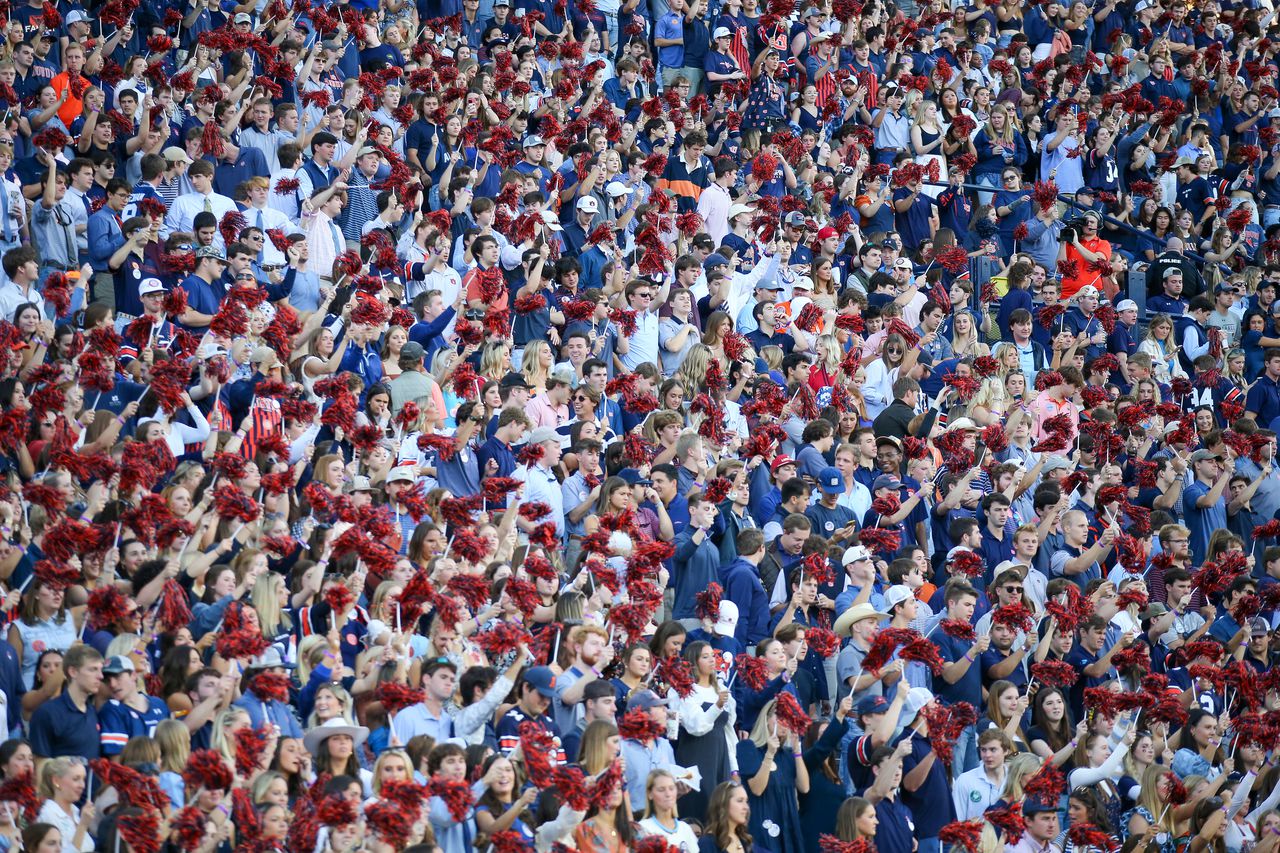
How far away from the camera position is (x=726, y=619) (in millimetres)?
11641

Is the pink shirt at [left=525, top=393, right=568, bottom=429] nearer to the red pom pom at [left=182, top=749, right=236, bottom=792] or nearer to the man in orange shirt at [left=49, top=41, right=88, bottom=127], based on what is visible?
the man in orange shirt at [left=49, top=41, right=88, bottom=127]

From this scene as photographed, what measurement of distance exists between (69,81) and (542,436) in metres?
5.10

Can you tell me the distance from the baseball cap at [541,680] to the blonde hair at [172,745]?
5.92 ft

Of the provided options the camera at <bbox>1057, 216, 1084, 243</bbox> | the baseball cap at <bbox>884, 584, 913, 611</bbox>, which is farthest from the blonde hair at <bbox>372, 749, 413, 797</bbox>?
the camera at <bbox>1057, 216, 1084, 243</bbox>

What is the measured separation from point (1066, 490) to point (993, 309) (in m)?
3.49

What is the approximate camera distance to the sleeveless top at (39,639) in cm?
1012

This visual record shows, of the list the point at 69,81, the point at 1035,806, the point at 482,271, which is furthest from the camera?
the point at 69,81

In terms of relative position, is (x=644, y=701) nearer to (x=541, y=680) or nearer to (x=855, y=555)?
(x=541, y=680)

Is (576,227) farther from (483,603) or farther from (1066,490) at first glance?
(483,603)

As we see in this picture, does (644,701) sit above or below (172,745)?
above

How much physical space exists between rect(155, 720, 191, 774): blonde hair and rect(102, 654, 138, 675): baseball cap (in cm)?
43

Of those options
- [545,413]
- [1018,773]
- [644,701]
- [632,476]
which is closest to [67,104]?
[545,413]

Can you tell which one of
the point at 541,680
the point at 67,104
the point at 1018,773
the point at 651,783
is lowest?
the point at 1018,773

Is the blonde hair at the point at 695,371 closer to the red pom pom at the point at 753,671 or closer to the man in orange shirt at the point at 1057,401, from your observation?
the man in orange shirt at the point at 1057,401
